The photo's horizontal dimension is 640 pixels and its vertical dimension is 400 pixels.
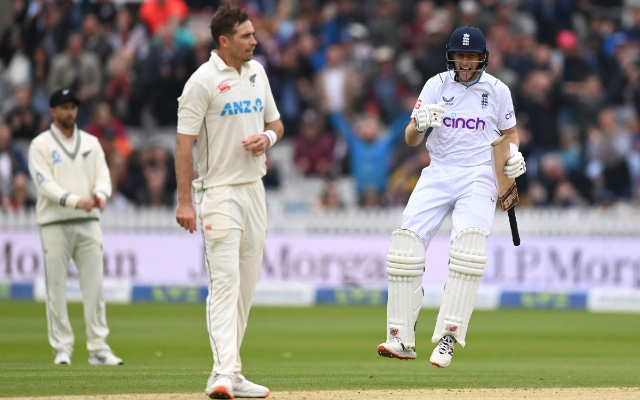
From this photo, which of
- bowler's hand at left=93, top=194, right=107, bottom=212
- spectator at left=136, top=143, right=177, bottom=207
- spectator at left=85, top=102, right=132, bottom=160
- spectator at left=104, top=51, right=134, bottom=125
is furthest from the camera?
spectator at left=104, top=51, right=134, bottom=125

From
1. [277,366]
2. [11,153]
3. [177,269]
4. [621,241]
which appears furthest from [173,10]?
[277,366]

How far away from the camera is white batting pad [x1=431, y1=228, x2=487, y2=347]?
A: 7449 millimetres

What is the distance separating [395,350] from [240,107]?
175 cm

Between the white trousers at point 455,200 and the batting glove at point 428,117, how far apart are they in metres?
0.41

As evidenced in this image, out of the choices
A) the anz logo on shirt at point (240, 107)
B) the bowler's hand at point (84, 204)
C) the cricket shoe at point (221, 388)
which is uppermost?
the anz logo on shirt at point (240, 107)

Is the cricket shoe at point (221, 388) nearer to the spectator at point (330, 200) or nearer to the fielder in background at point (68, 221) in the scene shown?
the fielder in background at point (68, 221)

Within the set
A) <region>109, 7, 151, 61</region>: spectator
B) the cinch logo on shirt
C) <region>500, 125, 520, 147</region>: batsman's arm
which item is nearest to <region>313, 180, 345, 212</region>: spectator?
<region>109, 7, 151, 61</region>: spectator

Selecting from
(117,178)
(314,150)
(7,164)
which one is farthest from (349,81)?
(7,164)

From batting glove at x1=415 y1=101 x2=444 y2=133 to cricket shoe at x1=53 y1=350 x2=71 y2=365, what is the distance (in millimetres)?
3986

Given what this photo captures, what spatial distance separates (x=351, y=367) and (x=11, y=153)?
966 cm

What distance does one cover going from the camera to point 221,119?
7121mm

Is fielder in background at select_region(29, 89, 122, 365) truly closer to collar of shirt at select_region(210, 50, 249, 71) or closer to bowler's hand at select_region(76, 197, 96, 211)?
bowler's hand at select_region(76, 197, 96, 211)

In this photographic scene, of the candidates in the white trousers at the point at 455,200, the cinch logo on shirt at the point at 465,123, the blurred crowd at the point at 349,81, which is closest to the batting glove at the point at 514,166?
the white trousers at the point at 455,200

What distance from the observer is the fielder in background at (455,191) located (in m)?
7.46
